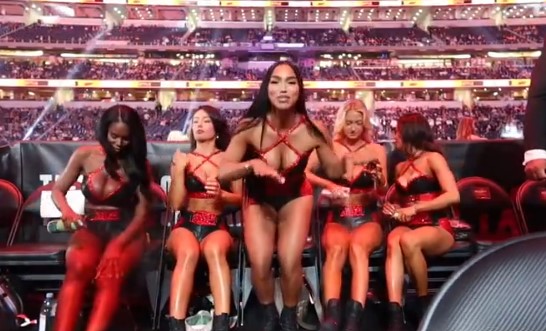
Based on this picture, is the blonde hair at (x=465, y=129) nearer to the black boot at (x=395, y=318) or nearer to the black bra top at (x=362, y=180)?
the black bra top at (x=362, y=180)

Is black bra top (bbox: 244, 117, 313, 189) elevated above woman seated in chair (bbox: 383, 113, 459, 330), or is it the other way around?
black bra top (bbox: 244, 117, 313, 189)

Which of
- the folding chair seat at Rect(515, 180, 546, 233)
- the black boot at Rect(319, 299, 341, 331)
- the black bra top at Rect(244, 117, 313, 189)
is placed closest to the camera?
the black boot at Rect(319, 299, 341, 331)

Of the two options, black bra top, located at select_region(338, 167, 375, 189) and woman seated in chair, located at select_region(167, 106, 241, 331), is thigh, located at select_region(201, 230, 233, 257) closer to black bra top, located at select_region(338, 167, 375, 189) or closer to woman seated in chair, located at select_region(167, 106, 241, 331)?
woman seated in chair, located at select_region(167, 106, 241, 331)

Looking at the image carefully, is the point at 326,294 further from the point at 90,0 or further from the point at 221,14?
the point at 90,0

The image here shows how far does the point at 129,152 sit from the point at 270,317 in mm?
1149

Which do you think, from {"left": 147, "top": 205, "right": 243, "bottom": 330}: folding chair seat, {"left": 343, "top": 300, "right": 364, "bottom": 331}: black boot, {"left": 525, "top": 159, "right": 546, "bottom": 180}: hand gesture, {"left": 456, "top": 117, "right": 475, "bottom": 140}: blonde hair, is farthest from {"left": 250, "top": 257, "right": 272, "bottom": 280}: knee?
{"left": 456, "top": 117, "right": 475, "bottom": 140}: blonde hair

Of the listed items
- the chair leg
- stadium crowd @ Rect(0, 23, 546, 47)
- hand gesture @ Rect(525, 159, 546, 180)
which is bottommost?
the chair leg

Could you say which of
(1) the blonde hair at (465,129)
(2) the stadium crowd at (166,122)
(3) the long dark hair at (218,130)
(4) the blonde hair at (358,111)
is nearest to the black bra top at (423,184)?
(4) the blonde hair at (358,111)

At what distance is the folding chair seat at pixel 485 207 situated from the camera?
143 inches

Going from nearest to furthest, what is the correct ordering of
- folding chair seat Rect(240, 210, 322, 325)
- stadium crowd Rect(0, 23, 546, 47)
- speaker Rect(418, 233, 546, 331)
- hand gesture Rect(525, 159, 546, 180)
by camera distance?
1. speaker Rect(418, 233, 546, 331)
2. hand gesture Rect(525, 159, 546, 180)
3. folding chair seat Rect(240, 210, 322, 325)
4. stadium crowd Rect(0, 23, 546, 47)

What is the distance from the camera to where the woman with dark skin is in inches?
105

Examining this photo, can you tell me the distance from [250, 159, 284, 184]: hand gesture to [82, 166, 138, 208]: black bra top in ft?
2.95

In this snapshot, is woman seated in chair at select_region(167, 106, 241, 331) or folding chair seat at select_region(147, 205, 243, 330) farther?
folding chair seat at select_region(147, 205, 243, 330)

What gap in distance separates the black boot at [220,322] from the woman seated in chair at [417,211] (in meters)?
0.76
